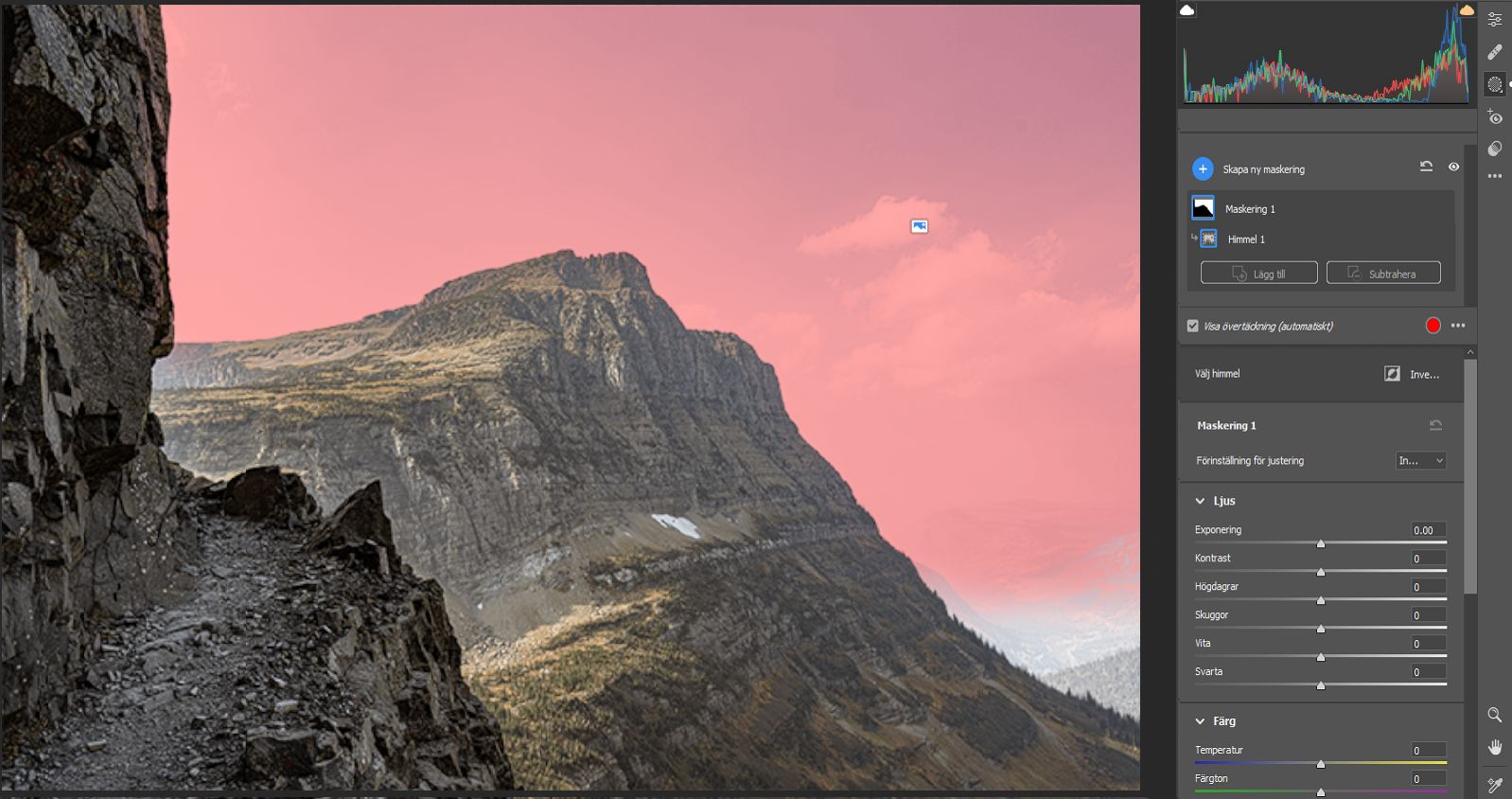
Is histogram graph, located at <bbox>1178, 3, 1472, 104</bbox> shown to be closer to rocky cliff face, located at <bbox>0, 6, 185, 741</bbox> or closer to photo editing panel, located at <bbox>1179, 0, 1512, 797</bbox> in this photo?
photo editing panel, located at <bbox>1179, 0, 1512, 797</bbox>

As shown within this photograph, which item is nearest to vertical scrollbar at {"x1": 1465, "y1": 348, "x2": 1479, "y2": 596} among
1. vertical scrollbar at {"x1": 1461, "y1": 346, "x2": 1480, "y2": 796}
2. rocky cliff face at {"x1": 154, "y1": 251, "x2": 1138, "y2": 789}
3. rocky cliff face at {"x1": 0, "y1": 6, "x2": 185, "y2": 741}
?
vertical scrollbar at {"x1": 1461, "y1": 346, "x2": 1480, "y2": 796}

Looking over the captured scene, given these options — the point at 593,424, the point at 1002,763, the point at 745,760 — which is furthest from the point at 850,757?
the point at 593,424

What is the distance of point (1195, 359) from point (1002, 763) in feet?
516

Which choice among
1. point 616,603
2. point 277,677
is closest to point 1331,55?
point 277,677

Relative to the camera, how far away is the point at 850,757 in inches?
4719

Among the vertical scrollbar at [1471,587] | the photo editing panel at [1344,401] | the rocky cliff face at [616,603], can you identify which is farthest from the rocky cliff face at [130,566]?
the rocky cliff face at [616,603]

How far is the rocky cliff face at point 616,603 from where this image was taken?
324 ft

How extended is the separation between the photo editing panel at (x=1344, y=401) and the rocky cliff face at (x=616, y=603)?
78099 mm

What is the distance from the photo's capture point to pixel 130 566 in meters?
15.6

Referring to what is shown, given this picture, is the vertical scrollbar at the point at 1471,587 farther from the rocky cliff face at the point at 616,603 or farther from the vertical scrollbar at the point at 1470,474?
the rocky cliff face at the point at 616,603

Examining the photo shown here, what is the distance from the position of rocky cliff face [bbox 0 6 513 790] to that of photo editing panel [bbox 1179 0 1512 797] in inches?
527

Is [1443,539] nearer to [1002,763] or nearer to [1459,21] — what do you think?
[1459,21]

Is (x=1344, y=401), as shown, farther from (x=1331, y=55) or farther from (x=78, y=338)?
(x=78, y=338)

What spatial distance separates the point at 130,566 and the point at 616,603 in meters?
117
